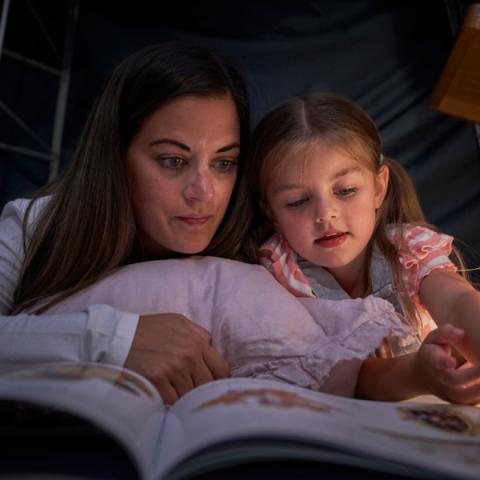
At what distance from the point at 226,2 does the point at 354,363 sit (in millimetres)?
1313

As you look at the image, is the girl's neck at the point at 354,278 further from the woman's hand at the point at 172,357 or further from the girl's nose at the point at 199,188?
the woman's hand at the point at 172,357

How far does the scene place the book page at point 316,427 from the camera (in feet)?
1.35

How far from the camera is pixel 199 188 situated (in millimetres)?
933

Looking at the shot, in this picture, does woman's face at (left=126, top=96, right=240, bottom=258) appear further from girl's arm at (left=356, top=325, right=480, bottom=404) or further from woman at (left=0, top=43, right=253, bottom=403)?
girl's arm at (left=356, top=325, right=480, bottom=404)

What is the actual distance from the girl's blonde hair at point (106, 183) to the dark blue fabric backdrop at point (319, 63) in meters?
0.67

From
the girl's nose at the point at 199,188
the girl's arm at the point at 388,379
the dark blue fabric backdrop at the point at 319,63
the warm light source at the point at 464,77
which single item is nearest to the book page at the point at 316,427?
the girl's arm at the point at 388,379

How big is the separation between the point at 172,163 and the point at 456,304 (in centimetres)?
49

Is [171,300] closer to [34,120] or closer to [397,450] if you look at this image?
[397,450]

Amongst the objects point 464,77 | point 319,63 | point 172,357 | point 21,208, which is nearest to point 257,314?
point 172,357

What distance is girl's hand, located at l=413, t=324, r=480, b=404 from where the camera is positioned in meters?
0.65

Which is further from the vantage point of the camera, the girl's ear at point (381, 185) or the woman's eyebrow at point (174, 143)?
the girl's ear at point (381, 185)

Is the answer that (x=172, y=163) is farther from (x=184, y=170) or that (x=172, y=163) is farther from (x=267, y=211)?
(x=267, y=211)

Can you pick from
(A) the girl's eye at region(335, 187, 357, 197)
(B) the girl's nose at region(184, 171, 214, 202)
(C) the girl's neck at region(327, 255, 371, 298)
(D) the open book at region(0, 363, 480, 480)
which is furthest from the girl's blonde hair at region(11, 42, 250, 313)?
(D) the open book at region(0, 363, 480, 480)

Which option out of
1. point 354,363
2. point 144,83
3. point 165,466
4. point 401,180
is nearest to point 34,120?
point 144,83
